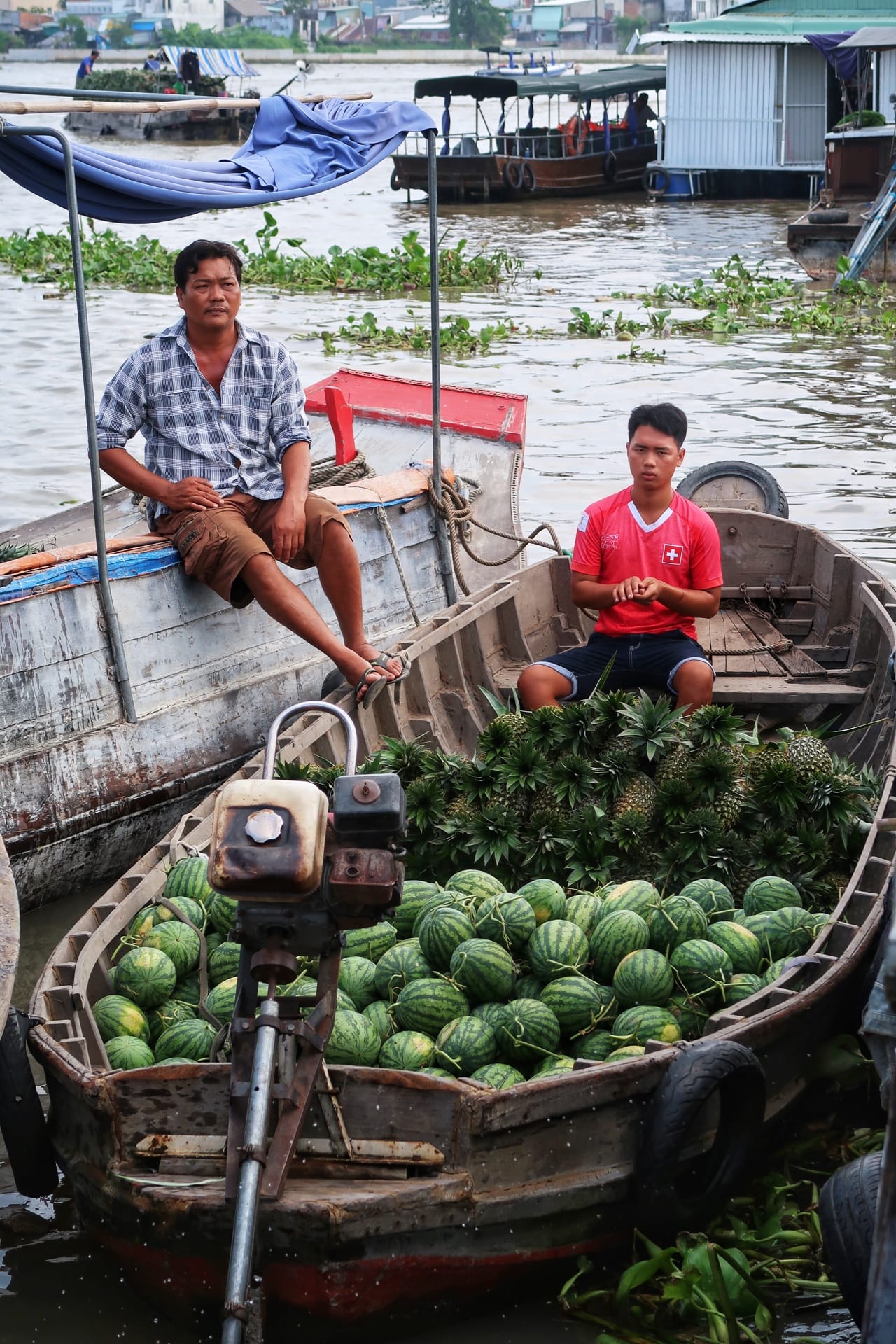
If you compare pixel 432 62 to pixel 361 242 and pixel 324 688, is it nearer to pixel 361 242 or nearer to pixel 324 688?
pixel 361 242

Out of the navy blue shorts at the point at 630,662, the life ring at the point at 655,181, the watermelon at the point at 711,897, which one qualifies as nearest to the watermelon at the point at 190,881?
the watermelon at the point at 711,897

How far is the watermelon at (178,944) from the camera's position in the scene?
4043 mm

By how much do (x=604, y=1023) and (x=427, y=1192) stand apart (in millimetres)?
772

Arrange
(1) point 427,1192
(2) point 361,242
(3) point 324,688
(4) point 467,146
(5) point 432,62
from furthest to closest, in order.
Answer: (5) point 432,62, (4) point 467,146, (2) point 361,242, (3) point 324,688, (1) point 427,1192

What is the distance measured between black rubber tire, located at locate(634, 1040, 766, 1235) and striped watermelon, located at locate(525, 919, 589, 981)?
0.50m

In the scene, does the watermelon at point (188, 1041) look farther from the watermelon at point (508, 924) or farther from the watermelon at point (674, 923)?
the watermelon at point (674, 923)

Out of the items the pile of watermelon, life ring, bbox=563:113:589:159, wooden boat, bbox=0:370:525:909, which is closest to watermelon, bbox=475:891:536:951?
the pile of watermelon

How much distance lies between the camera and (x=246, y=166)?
6117 mm

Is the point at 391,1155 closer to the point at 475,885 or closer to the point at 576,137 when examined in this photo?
the point at 475,885

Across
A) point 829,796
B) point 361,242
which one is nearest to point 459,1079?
point 829,796

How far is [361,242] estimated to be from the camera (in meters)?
26.6

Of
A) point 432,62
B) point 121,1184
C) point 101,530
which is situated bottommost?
point 121,1184

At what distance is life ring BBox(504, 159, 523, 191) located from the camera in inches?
→ 1222

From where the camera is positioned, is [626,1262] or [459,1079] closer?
[459,1079]
